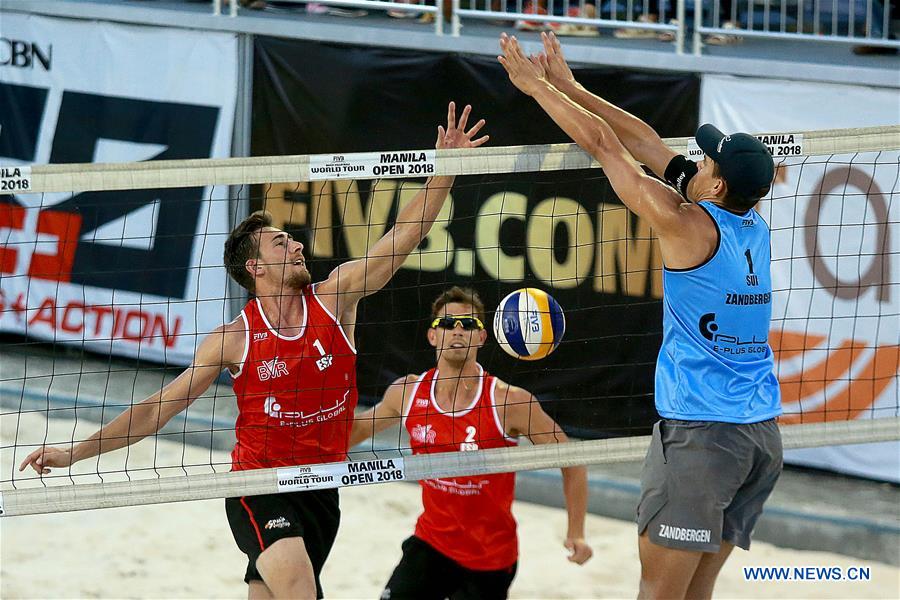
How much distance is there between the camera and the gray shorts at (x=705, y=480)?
147 inches

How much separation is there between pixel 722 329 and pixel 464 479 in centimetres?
150

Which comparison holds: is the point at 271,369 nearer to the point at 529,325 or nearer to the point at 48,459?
the point at 48,459

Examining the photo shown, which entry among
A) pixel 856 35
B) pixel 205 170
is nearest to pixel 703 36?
pixel 856 35

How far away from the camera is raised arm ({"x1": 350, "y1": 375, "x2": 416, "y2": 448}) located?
200 inches

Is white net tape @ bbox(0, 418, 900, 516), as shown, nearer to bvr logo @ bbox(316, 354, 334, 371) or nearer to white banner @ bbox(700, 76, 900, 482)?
bvr logo @ bbox(316, 354, 334, 371)

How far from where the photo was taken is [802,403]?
7.12m

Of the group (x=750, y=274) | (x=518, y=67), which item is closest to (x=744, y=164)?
(x=750, y=274)

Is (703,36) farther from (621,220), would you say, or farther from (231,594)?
(231,594)

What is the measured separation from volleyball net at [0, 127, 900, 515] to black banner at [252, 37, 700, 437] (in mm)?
16

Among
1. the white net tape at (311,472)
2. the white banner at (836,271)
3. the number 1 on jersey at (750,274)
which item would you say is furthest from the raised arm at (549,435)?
the white banner at (836,271)

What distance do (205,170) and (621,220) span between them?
3853mm

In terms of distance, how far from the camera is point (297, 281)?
4.64m

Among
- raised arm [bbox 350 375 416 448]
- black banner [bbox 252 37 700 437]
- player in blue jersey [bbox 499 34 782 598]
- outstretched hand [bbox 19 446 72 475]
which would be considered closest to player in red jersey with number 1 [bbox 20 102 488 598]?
outstretched hand [bbox 19 446 72 475]

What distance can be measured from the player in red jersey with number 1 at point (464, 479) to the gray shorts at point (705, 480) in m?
0.95
